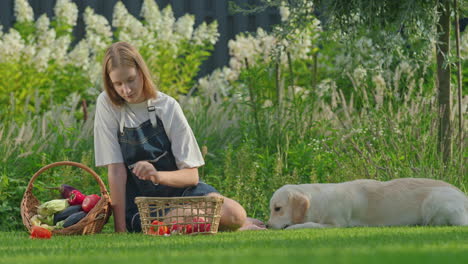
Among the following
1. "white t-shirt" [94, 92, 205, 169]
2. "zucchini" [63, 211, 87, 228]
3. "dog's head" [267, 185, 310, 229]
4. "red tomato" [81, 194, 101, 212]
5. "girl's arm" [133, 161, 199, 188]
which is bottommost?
"dog's head" [267, 185, 310, 229]

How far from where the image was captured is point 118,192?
5.93 m

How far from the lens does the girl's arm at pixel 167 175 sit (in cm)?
512

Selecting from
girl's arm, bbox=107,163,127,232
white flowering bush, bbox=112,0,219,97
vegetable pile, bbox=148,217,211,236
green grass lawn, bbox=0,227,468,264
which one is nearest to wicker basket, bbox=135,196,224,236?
vegetable pile, bbox=148,217,211,236

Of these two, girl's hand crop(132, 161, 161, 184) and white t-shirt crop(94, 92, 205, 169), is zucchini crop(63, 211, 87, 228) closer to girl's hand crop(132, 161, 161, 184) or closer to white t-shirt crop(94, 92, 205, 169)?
white t-shirt crop(94, 92, 205, 169)

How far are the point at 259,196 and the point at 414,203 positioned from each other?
1663mm

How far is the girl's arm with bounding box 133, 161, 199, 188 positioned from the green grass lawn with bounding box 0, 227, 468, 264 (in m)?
0.41

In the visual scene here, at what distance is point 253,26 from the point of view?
48.3 feet

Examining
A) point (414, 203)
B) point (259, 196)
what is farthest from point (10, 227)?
point (414, 203)

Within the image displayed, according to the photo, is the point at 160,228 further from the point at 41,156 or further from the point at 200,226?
the point at 41,156

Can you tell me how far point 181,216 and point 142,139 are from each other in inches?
30.5

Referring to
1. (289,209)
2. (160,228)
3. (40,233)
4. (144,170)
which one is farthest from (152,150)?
(289,209)

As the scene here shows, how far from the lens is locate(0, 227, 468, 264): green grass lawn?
3.41 m

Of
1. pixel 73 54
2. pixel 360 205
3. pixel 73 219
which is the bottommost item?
pixel 360 205

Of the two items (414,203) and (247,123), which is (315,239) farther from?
(247,123)
